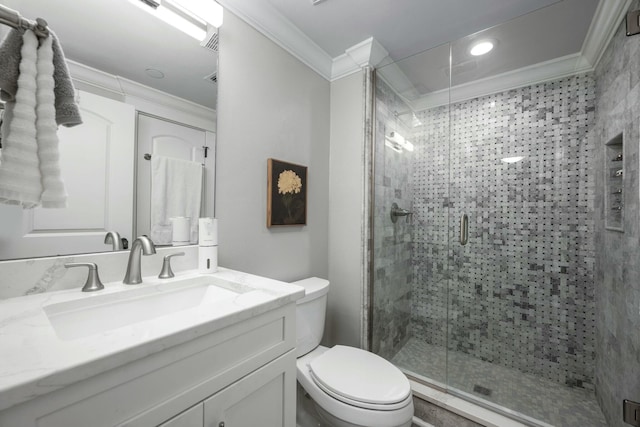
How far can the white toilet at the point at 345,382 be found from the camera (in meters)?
1.03

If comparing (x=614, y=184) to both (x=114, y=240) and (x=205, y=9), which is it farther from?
(x=114, y=240)

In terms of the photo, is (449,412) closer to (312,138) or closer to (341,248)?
(341,248)

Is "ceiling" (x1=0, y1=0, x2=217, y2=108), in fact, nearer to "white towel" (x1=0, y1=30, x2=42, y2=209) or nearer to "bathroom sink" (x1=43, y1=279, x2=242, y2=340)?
"white towel" (x1=0, y1=30, x2=42, y2=209)

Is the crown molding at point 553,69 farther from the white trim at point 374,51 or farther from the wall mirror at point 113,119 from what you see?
the wall mirror at point 113,119

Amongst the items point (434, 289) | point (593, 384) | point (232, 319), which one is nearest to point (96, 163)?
point (232, 319)

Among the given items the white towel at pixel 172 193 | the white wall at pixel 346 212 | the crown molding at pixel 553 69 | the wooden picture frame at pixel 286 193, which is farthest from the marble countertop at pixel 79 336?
the crown molding at pixel 553 69

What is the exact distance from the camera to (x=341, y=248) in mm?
1910

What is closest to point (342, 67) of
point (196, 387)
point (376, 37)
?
point (376, 37)

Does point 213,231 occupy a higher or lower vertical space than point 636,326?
higher

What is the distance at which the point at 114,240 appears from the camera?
0.99m

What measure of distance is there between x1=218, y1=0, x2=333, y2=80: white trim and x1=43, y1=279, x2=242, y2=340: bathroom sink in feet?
4.40

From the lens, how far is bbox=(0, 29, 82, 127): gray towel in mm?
698

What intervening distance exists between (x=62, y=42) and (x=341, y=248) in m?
1.66

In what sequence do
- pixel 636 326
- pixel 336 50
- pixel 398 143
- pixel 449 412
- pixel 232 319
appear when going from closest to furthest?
pixel 232 319 < pixel 636 326 < pixel 449 412 < pixel 336 50 < pixel 398 143
